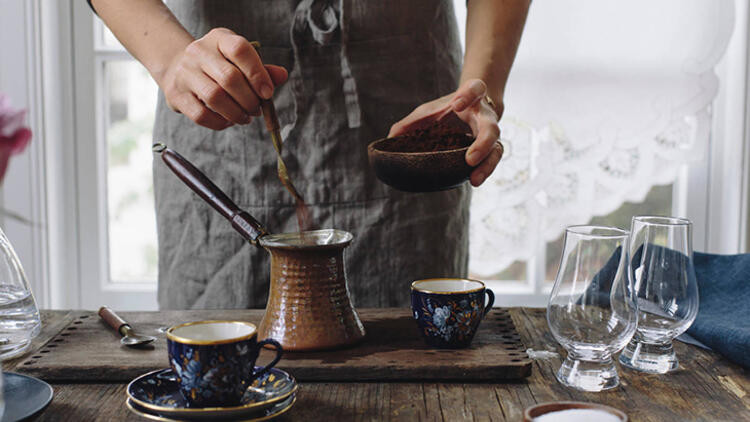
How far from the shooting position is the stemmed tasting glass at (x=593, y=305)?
858 millimetres

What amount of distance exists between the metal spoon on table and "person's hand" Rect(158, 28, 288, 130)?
0.99ft

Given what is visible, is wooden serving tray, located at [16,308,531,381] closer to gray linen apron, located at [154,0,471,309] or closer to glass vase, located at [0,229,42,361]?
glass vase, located at [0,229,42,361]

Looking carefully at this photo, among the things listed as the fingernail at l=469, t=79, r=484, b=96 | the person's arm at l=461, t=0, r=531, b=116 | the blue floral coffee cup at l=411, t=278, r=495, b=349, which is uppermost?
the person's arm at l=461, t=0, r=531, b=116

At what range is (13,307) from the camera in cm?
100

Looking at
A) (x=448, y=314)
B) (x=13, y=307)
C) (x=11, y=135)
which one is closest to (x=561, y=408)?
(x=448, y=314)

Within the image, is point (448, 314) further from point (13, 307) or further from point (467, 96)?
point (13, 307)

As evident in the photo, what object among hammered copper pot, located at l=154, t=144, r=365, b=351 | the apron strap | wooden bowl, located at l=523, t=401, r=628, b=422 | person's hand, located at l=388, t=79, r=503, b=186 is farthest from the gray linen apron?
wooden bowl, located at l=523, t=401, r=628, b=422

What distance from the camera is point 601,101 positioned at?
6.42 feet

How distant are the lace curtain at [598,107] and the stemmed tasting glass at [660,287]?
1.00 m

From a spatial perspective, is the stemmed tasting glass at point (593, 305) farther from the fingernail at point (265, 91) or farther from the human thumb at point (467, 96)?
the fingernail at point (265, 91)

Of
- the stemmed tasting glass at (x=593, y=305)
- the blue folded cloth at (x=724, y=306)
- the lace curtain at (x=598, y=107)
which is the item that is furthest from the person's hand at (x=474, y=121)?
the lace curtain at (x=598, y=107)

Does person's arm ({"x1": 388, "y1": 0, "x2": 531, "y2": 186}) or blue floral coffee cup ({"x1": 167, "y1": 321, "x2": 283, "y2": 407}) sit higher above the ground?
person's arm ({"x1": 388, "y1": 0, "x2": 531, "y2": 186})

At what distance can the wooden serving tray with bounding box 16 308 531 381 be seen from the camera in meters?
0.90

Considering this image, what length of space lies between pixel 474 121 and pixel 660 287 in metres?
0.39
